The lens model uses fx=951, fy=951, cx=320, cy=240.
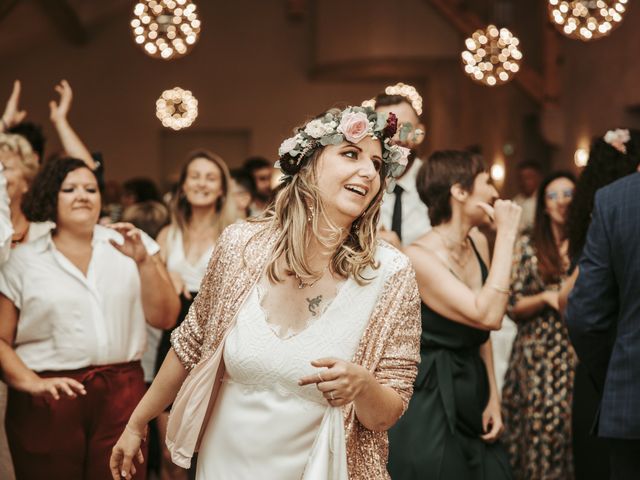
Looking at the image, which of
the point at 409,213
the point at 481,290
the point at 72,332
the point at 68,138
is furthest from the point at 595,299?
the point at 68,138

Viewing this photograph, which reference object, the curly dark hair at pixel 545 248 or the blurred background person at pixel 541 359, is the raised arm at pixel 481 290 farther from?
the curly dark hair at pixel 545 248

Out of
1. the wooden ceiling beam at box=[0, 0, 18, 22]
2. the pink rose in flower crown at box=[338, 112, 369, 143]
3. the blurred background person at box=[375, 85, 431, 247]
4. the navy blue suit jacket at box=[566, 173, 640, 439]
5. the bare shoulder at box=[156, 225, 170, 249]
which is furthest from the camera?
the wooden ceiling beam at box=[0, 0, 18, 22]

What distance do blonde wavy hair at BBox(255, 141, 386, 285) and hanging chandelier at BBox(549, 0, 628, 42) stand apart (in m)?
2.74

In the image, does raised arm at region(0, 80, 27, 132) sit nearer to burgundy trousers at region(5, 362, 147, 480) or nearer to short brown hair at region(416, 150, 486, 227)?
burgundy trousers at region(5, 362, 147, 480)

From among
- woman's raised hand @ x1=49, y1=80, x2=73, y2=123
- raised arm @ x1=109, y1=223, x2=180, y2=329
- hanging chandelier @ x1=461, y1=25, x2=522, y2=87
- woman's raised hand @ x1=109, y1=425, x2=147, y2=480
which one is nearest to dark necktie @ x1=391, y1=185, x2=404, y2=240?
raised arm @ x1=109, y1=223, x2=180, y2=329

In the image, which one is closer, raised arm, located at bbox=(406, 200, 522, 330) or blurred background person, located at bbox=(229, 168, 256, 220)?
raised arm, located at bbox=(406, 200, 522, 330)

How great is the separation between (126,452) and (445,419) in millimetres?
1457

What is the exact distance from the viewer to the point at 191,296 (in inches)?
→ 211

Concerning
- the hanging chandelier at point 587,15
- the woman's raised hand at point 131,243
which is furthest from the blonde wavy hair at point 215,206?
the hanging chandelier at point 587,15

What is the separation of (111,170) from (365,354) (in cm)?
1427

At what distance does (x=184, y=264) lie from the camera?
5539 mm

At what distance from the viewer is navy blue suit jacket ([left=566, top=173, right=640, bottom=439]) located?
2969 millimetres

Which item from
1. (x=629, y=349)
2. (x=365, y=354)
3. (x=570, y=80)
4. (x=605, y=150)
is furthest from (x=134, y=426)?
(x=570, y=80)

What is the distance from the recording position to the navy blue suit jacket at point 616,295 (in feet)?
9.74
